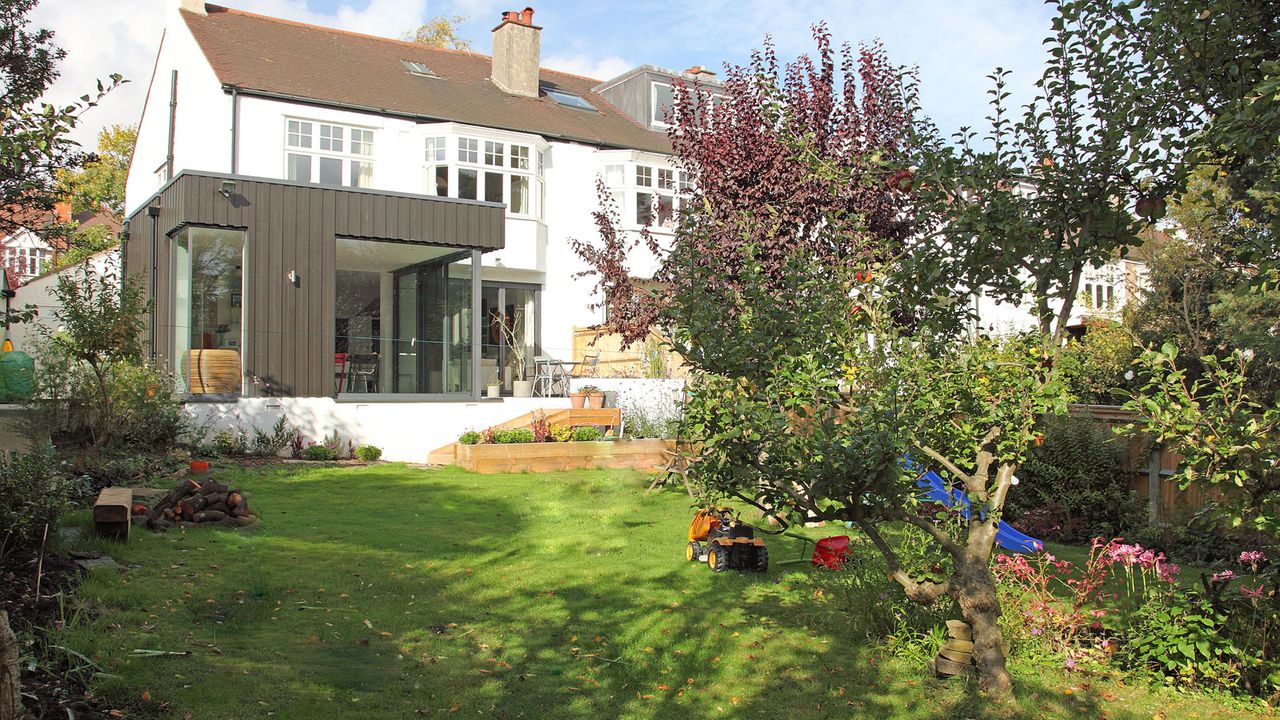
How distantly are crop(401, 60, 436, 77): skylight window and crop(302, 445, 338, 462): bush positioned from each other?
13830 millimetres

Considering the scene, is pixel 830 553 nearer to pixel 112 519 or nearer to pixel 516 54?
pixel 112 519

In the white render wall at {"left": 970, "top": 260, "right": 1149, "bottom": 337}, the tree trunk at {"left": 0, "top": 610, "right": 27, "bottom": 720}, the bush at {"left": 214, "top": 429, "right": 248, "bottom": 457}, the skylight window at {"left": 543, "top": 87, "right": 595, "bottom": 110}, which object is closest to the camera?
the tree trunk at {"left": 0, "top": 610, "right": 27, "bottom": 720}

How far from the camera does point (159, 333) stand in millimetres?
15438

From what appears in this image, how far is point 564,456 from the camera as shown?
1459 centimetres

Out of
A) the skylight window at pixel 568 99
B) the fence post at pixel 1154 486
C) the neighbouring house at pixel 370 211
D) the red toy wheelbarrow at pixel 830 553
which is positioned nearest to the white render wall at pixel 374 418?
the neighbouring house at pixel 370 211

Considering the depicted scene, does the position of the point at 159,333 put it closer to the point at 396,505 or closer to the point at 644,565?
the point at 396,505

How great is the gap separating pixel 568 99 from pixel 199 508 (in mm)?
20799

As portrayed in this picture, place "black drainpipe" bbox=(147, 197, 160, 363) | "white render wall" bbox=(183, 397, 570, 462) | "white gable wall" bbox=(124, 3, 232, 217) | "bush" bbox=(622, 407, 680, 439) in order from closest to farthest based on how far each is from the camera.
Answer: "white render wall" bbox=(183, 397, 570, 462)
"black drainpipe" bbox=(147, 197, 160, 363)
"bush" bbox=(622, 407, 680, 439)
"white gable wall" bbox=(124, 3, 232, 217)

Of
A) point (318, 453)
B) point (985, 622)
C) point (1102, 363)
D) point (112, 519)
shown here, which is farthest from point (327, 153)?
point (985, 622)

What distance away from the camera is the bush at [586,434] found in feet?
50.4

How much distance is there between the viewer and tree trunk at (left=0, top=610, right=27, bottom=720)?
11.4 feet

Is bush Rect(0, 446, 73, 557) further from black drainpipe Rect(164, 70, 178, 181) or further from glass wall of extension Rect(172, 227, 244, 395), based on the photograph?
black drainpipe Rect(164, 70, 178, 181)

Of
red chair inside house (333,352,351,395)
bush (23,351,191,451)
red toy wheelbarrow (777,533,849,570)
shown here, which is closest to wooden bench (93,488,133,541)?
bush (23,351,191,451)

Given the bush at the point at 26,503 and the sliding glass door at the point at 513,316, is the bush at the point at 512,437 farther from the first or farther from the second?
the bush at the point at 26,503
